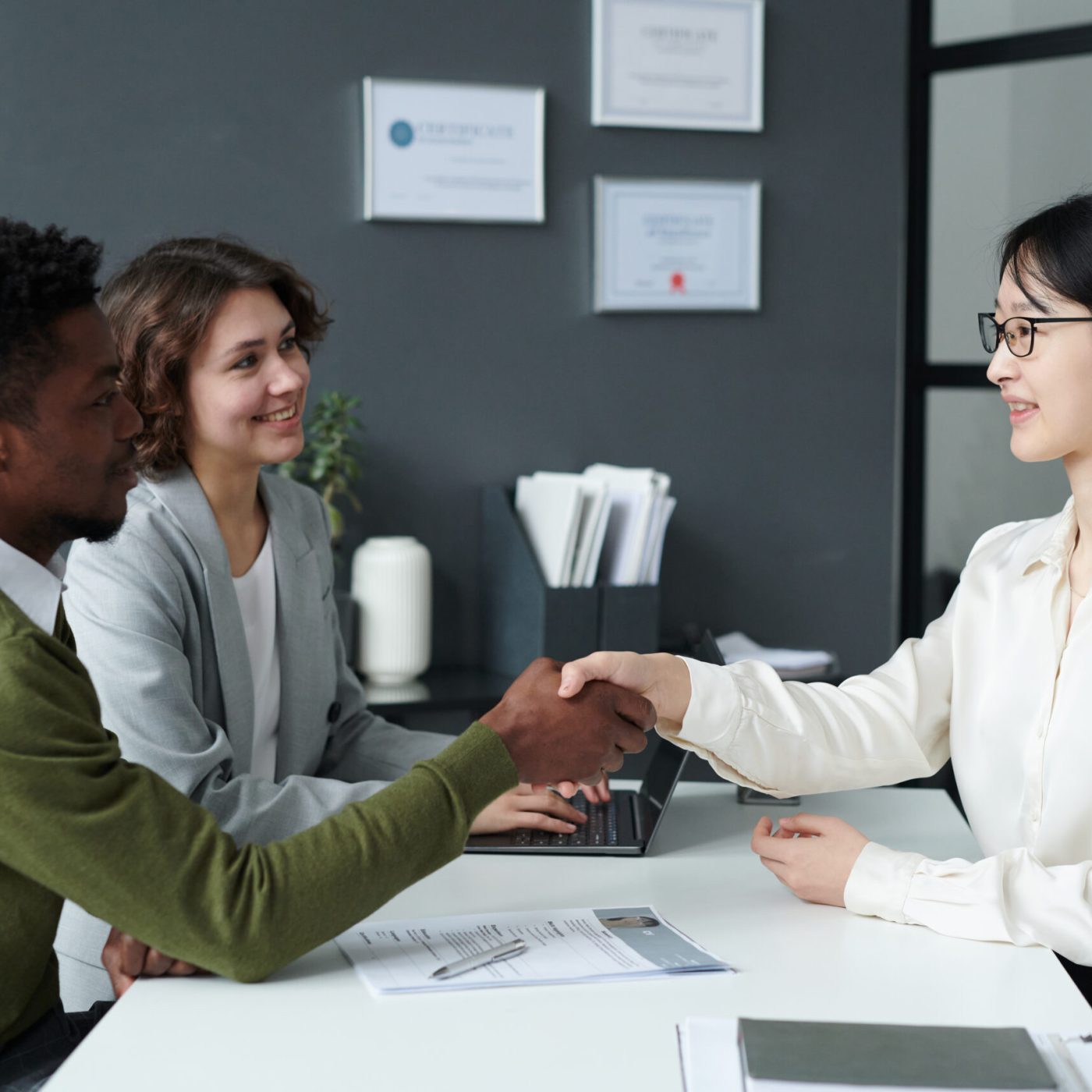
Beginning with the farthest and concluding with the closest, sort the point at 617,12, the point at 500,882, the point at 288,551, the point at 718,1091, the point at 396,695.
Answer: the point at 617,12 < the point at 396,695 < the point at 288,551 < the point at 500,882 < the point at 718,1091

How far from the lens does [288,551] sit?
1.98 meters

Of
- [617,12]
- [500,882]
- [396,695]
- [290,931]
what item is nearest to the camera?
[290,931]

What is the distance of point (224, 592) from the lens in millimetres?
1779

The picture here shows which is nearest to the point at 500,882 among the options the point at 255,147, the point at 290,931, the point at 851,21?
the point at 290,931

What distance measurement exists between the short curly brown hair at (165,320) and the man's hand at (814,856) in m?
0.99

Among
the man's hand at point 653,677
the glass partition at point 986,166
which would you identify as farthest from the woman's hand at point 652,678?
the glass partition at point 986,166

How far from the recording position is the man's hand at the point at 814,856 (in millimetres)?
1383

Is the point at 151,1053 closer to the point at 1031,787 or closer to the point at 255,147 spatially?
→ the point at 1031,787

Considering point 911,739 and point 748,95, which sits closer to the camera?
point 911,739

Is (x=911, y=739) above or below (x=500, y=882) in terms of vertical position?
above

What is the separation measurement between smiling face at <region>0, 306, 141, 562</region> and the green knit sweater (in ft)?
0.45

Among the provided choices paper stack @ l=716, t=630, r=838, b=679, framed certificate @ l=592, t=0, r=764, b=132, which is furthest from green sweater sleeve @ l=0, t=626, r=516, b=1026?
framed certificate @ l=592, t=0, r=764, b=132

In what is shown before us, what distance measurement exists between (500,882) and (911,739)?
0.57 metres

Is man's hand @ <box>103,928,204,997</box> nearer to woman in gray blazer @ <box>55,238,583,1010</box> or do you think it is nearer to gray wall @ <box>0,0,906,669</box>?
woman in gray blazer @ <box>55,238,583,1010</box>
